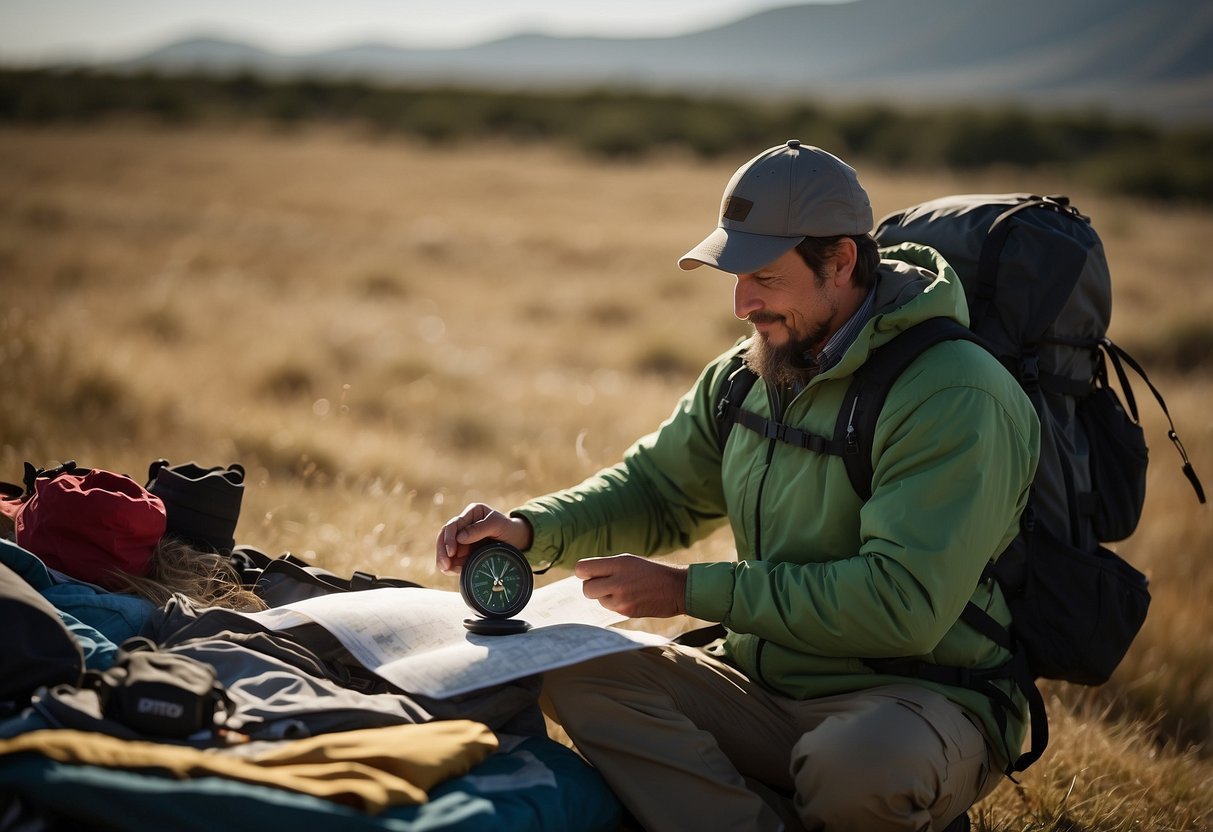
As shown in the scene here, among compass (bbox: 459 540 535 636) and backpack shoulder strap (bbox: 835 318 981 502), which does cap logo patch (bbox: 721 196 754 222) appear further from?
compass (bbox: 459 540 535 636)

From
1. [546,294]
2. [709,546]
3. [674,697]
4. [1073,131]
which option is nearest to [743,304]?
[674,697]

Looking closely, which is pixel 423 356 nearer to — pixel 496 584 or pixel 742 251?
pixel 496 584

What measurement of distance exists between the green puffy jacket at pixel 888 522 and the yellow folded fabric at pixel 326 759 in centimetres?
92

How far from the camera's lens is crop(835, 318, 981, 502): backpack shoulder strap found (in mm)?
3439

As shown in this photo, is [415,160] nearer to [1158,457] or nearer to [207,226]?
[207,226]

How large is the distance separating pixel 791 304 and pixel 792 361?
0.61 ft

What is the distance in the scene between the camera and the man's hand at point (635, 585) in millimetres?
3436

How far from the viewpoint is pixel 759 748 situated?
11.9ft

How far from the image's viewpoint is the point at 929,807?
3.32 m

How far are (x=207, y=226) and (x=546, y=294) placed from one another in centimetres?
544

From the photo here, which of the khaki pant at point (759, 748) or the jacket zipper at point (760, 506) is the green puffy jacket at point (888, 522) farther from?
the khaki pant at point (759, 748)

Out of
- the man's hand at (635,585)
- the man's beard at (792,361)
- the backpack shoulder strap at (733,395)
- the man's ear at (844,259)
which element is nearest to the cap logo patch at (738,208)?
the man's ear at (844,259)

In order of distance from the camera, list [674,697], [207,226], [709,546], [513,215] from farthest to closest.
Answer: [513,215]
[207,226]
[709,546]
[674,697]

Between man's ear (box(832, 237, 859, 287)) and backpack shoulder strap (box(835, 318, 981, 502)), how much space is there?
0.31m
